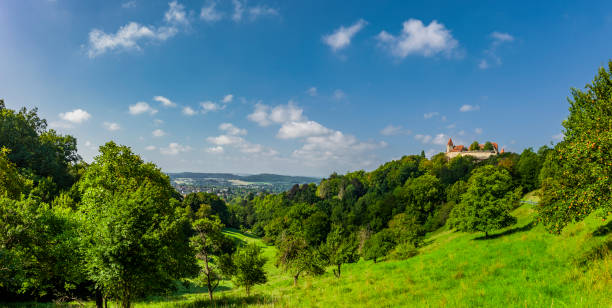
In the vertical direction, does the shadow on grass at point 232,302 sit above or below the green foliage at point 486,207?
below

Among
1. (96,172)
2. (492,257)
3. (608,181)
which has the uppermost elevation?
(96,172)

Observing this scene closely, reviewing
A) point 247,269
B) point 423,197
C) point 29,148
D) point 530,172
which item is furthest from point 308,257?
point 530,172

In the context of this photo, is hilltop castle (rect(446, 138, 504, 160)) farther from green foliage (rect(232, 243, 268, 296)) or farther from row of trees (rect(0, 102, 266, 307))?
row of trees (rect(0, 102, 266, 307))

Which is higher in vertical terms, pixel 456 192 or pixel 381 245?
pixel 456 192

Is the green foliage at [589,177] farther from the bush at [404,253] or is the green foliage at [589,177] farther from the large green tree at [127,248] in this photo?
the bush at [404,253]

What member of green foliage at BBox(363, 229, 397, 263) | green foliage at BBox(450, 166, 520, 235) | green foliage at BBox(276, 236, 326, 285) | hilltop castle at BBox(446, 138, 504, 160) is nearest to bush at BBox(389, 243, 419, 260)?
green foliage at BBox(363, 229, 397, 263)

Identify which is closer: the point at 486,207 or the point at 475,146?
the point at 486,207

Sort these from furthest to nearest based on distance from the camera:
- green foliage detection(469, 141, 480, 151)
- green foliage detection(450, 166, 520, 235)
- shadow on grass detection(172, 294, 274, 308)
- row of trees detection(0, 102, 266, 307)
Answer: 1. green foliage detection(469, 141, 480, 151)
2. green foliage detection(450, 166, 520, 235)
3. shadow on grass detection(172, 294, 274, 308)
4. row of trees detection(0, 102, 266, 307)

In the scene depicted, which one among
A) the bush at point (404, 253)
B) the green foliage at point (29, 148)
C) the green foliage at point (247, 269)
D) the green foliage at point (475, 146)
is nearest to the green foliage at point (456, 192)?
the bush at point (404, 253)

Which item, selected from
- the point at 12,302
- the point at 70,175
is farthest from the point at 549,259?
the point at 70,175

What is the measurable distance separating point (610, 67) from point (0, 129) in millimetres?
74833

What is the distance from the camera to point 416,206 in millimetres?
94500

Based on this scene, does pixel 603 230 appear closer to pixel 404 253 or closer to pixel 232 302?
pixel 232 302

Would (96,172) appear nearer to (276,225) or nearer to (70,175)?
(70,175)
